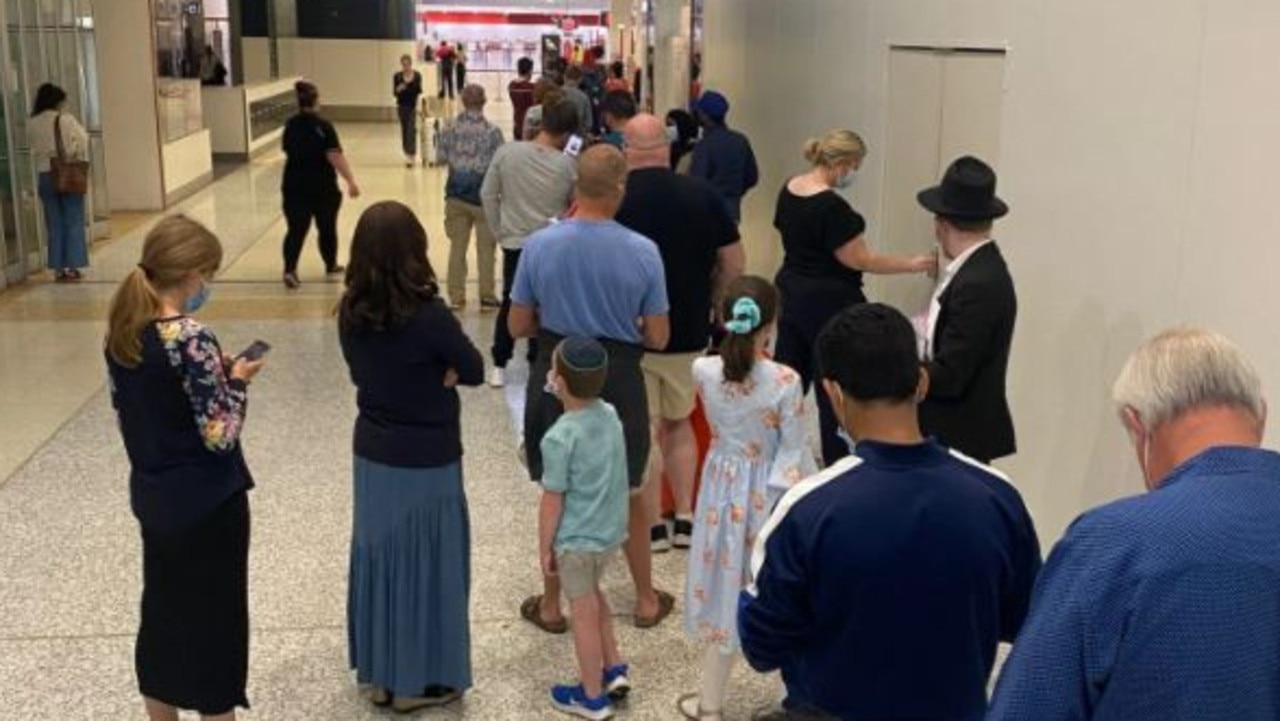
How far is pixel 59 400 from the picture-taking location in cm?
666

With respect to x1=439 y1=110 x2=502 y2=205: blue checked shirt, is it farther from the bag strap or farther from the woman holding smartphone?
the woman holding smartphone

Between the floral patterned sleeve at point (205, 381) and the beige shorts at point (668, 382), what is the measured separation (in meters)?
1.81

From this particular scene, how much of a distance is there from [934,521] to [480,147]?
6.52 m

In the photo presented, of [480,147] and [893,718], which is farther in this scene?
[480,147]

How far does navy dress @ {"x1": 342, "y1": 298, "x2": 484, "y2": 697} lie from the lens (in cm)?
319

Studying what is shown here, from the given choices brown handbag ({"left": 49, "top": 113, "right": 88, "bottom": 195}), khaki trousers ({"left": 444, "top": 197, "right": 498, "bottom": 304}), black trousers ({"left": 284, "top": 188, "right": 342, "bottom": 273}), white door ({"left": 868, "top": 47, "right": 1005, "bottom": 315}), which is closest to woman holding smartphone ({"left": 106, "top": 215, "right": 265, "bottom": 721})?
white door ({"left": 868, "top": 47, "right": 1005, "bottom": 315})

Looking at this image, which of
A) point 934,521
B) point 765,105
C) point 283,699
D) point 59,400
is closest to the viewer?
point 934,521

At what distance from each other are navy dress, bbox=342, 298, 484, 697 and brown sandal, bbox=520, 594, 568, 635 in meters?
0.57

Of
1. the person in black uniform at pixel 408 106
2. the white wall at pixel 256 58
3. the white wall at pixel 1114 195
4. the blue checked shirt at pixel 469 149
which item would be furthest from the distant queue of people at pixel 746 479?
the white wall at pixel 256 58

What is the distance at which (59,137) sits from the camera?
9.70 metres

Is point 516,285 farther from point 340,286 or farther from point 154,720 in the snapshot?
point 340,286

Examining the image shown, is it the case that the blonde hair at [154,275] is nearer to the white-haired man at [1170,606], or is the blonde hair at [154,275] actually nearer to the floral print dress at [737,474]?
the floral print dress at [737,474]

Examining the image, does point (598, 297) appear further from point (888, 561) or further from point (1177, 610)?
point (1177, 610)

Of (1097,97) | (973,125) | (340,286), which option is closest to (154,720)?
(1097,97)
